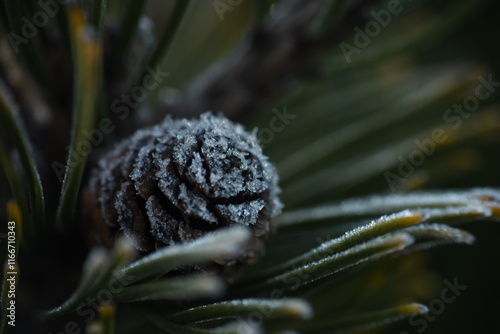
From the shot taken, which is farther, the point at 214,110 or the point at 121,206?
the point at 214,110

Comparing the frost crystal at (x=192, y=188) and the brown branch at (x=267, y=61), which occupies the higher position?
the brown branch at (x=267, y=61)

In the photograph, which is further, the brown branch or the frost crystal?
the brown branch

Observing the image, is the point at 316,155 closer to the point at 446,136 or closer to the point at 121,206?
the point at 446,136

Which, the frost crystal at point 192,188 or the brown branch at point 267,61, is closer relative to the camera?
the frost crystal at point 192,188

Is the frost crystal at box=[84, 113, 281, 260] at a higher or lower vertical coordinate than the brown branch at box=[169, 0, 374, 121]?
lower

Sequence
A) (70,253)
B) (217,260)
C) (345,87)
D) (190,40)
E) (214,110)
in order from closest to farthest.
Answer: (217,260) < (70,253) < (214,110) < (345,87) < (190,40)

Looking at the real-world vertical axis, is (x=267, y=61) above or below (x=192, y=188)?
above

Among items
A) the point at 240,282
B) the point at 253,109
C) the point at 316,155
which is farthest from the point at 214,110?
the point at 240,282

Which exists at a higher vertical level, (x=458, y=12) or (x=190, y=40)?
(x=190, y=40)
